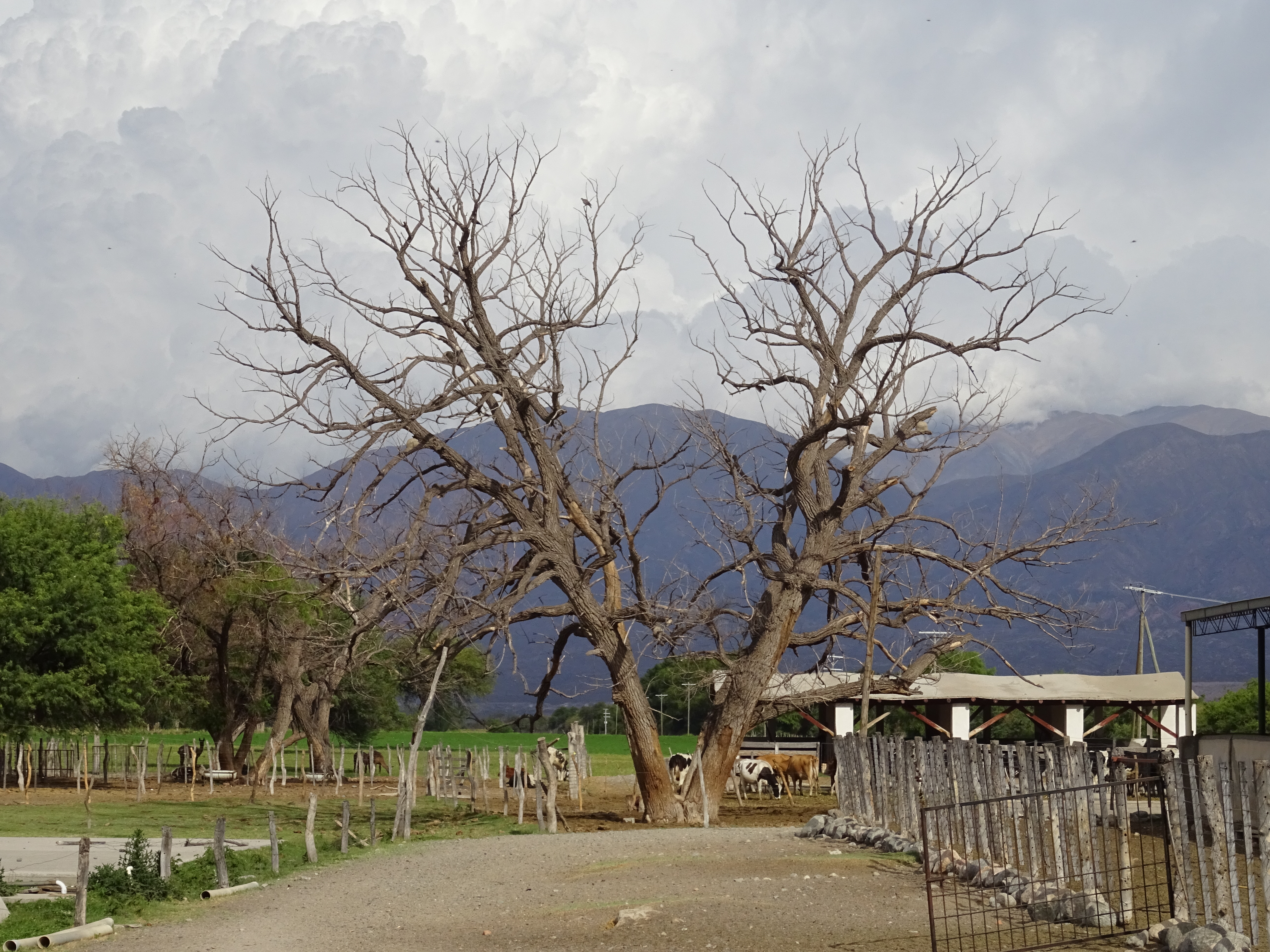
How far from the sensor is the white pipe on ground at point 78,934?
38.4 ft

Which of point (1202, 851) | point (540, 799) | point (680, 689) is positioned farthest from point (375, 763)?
point (1202, 851)

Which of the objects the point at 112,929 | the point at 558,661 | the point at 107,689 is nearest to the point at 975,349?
the point at 558,661

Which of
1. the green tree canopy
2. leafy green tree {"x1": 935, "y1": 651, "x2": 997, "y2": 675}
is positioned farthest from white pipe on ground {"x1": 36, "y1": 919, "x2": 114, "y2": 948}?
leafy green tree {"x1": 935, "y1": 651, "x2": 997, "y2": 675}

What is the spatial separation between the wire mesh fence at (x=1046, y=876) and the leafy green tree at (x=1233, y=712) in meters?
37.6

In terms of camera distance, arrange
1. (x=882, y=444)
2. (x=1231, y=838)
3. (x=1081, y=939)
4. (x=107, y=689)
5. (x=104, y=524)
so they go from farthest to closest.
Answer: (x=104, y=524) < (x=107, y=689) < (x=882, y=444) < (x=1081, y=939) < (x=1231, y=838)

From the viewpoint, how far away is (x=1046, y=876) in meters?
12.4

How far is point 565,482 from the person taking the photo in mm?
23750

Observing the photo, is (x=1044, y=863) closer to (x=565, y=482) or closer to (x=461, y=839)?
(x=461, y=839)

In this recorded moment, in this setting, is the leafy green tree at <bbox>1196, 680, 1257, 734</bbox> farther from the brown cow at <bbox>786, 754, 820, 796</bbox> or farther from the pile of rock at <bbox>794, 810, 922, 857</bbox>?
the pile of rock at <bbox>794, 810, 922, 857</bbox>

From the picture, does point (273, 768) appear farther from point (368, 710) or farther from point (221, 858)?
point (221, 858)

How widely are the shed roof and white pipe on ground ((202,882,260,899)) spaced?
23147 mm

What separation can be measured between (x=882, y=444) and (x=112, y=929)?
1420 centimetres

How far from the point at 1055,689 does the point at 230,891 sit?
28914 mm

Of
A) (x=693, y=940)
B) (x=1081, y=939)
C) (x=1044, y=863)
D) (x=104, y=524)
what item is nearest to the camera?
(x=1081, y=939)
